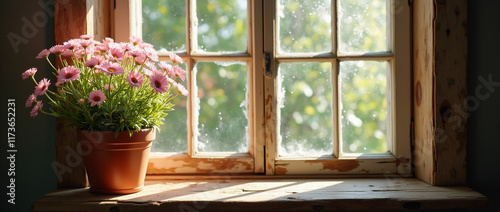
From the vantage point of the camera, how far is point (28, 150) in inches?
63.2

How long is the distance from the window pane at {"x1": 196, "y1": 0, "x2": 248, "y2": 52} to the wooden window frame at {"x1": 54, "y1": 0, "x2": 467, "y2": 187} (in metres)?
0.41

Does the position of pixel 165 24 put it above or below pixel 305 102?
above

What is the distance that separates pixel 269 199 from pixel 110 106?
0.61 meters

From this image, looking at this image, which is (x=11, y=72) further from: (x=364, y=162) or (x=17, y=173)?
(x=364, y=162)

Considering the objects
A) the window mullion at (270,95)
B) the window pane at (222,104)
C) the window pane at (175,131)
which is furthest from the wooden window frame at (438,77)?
the window mullion at (270,95)

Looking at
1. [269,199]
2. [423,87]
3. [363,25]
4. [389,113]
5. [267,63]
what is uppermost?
[363,25]

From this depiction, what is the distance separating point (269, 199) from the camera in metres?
1.46

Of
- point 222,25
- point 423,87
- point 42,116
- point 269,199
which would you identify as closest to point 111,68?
point 42,116

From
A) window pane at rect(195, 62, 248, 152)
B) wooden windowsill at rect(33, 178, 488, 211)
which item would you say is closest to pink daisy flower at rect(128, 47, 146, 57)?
window pane at rect(195, 62, 248, 152)

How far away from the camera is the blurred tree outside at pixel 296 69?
1.75m

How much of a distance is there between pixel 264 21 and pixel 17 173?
1.10 metres

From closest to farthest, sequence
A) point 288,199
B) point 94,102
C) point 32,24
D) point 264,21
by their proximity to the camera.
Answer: point 94,102
point 288,199
point 32,24
point 264,21

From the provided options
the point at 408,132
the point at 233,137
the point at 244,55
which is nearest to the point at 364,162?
the point at 408,132

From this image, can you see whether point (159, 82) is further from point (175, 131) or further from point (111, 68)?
point (175, 131)
